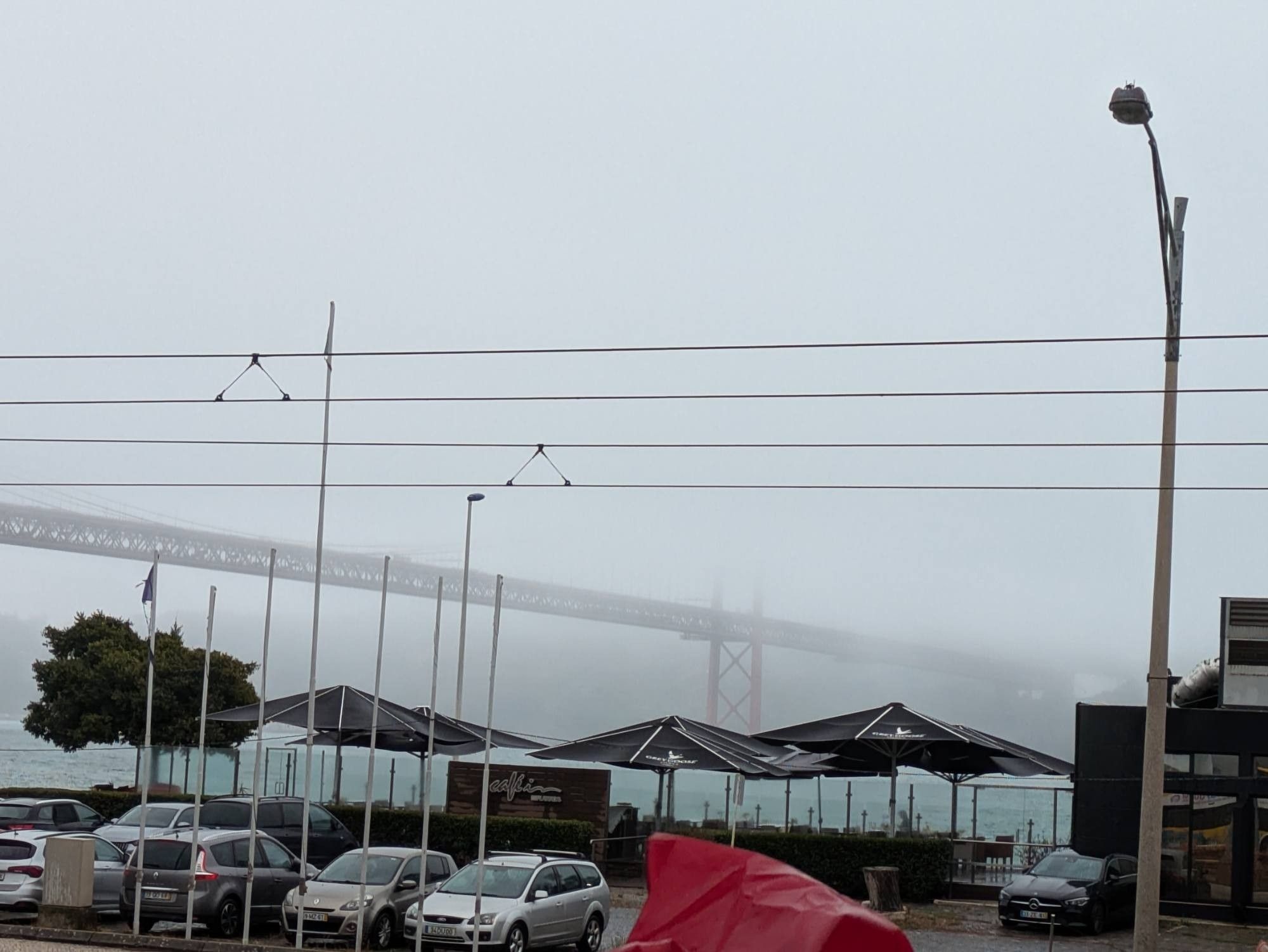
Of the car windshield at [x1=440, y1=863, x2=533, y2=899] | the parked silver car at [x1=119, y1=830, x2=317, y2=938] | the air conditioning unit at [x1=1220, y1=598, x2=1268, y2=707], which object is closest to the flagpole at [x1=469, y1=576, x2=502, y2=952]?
the car windshield at [x1=440, y1=863, x2=533, y2=899]

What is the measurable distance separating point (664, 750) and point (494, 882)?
8.55m

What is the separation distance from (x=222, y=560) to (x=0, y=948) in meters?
89.9

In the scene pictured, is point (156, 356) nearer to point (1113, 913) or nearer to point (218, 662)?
point (1113, 913)

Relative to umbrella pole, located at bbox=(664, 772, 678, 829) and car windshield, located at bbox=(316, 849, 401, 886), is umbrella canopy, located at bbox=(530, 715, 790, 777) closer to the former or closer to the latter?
umbrella pole, located at bbox=(664, 772, 678, 829)

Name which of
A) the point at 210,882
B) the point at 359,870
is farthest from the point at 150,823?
the point at 359,870

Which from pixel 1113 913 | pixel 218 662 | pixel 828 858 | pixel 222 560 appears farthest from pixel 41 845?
pixel 222 560

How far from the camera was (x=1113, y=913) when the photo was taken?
25812mm

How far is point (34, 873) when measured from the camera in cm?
2148

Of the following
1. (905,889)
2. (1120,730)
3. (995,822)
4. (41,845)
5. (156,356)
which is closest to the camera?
(156,356)

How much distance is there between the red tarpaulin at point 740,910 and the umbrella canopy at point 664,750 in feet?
57.9

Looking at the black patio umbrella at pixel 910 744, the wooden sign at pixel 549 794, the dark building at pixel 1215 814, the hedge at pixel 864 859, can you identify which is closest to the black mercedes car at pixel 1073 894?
the dark building at pixel 1215 814

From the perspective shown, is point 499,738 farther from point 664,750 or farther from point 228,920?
point 228,920

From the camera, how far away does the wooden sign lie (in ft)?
95.2

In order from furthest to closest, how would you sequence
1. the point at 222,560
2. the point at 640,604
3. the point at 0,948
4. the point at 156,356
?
the point at 640,604 < the point at 222,560 < the point at 156,356 < the point at 0,948
